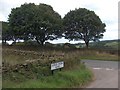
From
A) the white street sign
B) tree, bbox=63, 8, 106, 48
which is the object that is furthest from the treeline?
the white street sign

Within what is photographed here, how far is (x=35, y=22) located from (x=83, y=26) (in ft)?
37.4

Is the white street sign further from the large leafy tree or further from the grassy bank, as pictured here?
the large leafy tree

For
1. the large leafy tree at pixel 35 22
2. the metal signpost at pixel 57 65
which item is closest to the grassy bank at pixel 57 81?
the metal signpost at pixel 57 65

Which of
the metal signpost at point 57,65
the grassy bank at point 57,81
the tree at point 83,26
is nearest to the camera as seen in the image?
the grassy bank at point 57,81

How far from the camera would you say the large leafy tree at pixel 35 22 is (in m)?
47.6

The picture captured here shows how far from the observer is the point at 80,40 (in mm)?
58188

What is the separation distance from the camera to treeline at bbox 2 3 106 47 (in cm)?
4797

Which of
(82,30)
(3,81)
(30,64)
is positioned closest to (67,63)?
(30,64)

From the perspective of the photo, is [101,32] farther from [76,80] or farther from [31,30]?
[76,80]

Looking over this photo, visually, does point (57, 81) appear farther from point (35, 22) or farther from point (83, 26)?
point (83, 26)

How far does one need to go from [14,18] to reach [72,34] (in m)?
11.7

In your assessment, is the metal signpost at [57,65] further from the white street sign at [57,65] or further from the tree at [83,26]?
the tree at [83,26]

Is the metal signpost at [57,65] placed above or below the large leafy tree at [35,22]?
below

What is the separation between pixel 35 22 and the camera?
47219mm
